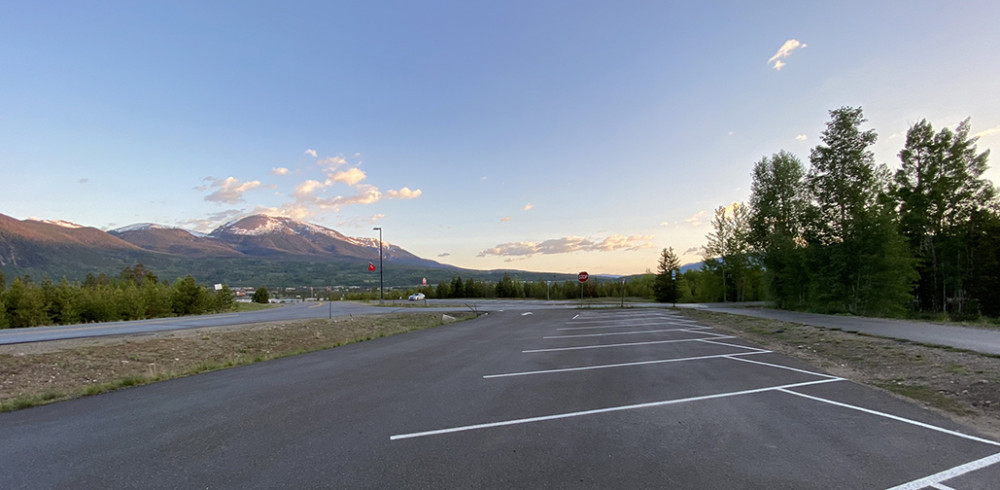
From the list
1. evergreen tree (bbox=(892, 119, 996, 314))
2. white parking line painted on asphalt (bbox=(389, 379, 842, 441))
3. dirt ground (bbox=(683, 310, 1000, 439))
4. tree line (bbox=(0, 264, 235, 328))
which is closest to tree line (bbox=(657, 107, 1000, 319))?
evergreen tree (bbox=(892, 119, 996, 314))

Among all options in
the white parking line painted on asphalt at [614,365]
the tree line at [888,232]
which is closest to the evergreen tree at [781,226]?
the tree line at [888,232]

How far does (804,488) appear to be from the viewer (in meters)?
3.52

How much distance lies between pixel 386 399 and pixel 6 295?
38.4 m

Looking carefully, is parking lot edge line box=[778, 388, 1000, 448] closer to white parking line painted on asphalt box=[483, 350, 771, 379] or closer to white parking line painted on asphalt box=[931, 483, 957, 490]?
white parking line painted on asphalt box=[931, 483, 957, 490]

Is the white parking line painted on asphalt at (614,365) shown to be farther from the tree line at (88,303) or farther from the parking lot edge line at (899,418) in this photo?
the tree line at (88,303)

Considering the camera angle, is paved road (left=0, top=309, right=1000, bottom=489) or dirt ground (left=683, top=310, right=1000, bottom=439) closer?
paved road (left=0, top=309, right=1000, bottom=489)

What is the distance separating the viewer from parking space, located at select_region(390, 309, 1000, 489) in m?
3.81

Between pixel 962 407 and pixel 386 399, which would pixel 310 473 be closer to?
pixel 386 399

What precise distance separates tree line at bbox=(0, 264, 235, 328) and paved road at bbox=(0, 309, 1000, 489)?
1231 inches

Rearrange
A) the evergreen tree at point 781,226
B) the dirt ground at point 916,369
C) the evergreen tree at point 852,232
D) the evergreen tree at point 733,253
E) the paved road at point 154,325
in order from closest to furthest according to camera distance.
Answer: the dirt ground at point 916,369, the paved road at point 154,325, the evergreen tree at point 852,232, the evergreen tree at point 781,226, the evergreen tree at point 733,253

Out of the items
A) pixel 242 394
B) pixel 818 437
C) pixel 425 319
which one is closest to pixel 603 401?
pixel 818 437

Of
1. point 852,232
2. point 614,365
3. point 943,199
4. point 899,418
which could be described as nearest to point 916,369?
point 899,418

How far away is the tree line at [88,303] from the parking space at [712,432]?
36.2 m

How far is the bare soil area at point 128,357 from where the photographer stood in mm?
8562
